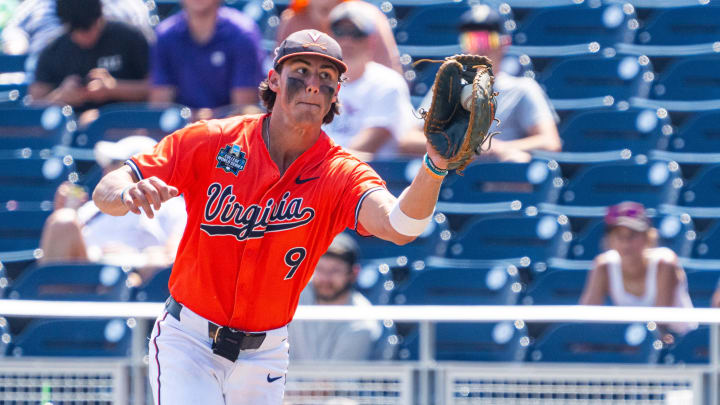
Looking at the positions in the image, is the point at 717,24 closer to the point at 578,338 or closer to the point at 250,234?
the point at 578,338

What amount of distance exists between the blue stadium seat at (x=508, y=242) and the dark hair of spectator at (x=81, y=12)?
8.54 feet

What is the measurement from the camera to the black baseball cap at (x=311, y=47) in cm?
324

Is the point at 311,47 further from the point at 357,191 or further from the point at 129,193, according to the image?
the point at 129,193

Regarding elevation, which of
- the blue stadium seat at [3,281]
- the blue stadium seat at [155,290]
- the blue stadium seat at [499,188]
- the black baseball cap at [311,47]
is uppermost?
the blue stadium seat at [499,188]

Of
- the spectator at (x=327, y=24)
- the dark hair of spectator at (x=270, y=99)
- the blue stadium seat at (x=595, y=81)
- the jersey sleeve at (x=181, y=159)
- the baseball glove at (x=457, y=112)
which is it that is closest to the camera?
the baseball glove at (x=457, y=112)

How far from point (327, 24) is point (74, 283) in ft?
7.53

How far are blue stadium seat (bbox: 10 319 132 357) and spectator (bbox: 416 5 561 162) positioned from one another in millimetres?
2223

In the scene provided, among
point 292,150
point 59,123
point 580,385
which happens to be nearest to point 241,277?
point 292,150

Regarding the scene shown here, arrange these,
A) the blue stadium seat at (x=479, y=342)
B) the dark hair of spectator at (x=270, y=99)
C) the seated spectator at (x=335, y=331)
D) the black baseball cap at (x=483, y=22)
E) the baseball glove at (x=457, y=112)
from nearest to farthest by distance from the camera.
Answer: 1. the baseball glove at (x=457, y=112)
2. the dark hair of spectator at (x=270, y=99)
3. the seated spectator at (x=335, y=331)
4. the blue stadium seat at (x=479, y=342)
5. the black baseball cap at (x=483, y=22)

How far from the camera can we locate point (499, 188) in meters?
6.21

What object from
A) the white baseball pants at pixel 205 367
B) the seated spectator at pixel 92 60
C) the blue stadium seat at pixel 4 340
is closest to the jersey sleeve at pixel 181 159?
the white baseball pants at pixel 205 367

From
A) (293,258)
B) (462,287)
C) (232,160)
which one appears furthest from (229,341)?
(462,287)

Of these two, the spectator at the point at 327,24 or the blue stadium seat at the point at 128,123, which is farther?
the spectator at the point at 327,24

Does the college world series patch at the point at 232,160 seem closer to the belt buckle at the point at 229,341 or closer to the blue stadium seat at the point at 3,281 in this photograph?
the belt buckle at the point at 229,341
